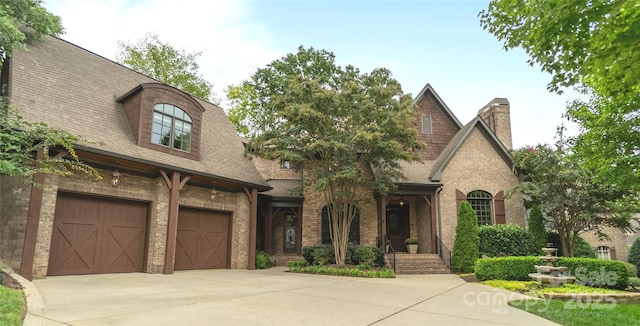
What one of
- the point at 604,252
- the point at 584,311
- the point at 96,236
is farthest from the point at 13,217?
the point at 604,252

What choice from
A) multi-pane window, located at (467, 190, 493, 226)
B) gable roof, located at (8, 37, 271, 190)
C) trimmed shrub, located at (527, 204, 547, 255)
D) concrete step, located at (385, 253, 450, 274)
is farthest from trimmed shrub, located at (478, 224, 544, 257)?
gable roof, located at (8, 37, 271, 190)

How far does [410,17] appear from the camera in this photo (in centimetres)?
1086

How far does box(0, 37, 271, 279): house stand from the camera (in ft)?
30.2

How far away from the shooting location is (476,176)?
1766 centimetres

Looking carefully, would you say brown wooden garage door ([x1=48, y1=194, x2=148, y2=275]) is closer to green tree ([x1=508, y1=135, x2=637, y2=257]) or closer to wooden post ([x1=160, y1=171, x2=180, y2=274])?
wooden post ([x1=160, y1=171, x2=180, y2=274])

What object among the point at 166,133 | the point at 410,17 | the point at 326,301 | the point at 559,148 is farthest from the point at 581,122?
the point at 166,133

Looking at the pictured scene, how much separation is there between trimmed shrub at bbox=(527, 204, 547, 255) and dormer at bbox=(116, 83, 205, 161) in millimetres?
13981

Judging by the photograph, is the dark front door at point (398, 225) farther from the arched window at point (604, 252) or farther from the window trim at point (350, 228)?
the arched window at point (604, 252)

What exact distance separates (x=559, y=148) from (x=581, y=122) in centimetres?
191

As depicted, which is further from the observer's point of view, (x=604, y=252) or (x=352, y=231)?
(x=604, y=252)

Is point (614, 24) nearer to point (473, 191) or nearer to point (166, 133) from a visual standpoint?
point (166, 133)

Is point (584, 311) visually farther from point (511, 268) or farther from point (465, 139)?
point (465, 139)

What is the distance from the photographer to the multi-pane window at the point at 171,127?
1254 centimetres

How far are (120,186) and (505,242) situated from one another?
1416cm
